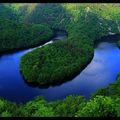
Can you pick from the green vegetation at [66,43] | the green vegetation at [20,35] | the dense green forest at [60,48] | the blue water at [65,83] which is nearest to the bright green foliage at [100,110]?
the dense green forest at [60,48]

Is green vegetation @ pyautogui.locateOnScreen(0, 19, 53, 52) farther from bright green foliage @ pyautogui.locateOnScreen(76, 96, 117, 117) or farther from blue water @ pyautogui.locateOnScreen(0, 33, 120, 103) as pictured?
bright green foliage @ pyautogui.locateOnScreen(76, 96, 117, 117)

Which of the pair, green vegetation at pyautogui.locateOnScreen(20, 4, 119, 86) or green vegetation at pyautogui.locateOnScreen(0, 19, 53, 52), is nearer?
green vegetation at pyautogui.locateOnScreen(20, 4, 119, 86)

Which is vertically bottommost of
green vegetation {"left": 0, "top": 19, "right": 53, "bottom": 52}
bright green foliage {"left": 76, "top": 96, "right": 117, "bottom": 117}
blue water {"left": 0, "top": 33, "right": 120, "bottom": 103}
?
blue water {"left": 0, "top": 33, "right": 120, "bottom": 103}

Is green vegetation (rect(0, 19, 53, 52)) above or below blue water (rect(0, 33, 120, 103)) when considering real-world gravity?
above

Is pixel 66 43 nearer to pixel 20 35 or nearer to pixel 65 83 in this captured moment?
pixel 20 35

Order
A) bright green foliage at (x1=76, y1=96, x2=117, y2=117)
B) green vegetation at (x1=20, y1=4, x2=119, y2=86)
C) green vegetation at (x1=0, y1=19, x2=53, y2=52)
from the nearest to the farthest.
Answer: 1. bright green foliage at (x1=76, y1=96, x2=117, y2=117)
2. green vegetation at (x1=20, y1=4, x2=119, y2=86)
3. green vegetation at (x1=0, y1=19, x2=53, y2=52)

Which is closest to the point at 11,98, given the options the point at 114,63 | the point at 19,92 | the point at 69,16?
the point at 19,92

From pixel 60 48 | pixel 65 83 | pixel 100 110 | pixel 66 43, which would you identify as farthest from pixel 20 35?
pixel 100 110

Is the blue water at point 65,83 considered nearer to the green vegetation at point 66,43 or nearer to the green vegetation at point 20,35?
the green vegetation at point 66,43

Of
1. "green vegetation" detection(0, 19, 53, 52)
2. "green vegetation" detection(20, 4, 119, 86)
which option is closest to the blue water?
"green vegetation" detection(20, 4, 119, 86)
